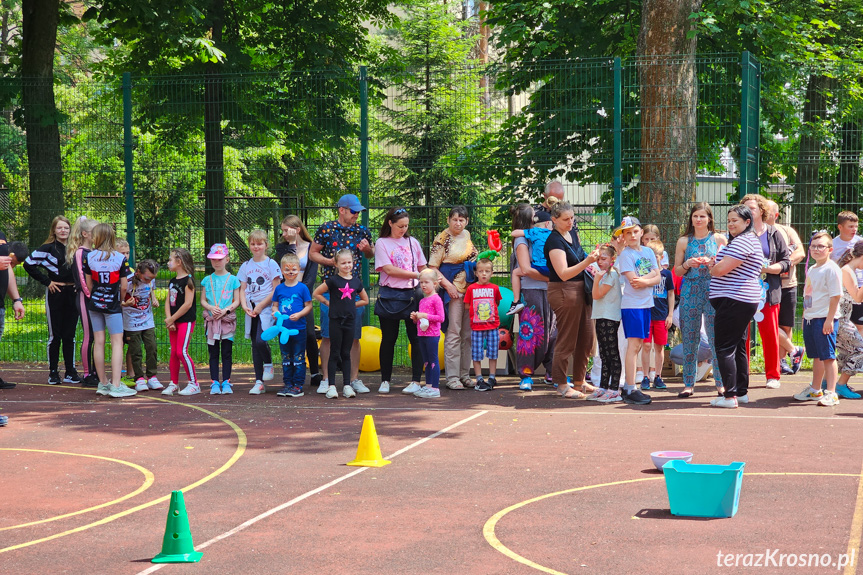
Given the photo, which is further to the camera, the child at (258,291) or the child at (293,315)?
the child at (258,291)

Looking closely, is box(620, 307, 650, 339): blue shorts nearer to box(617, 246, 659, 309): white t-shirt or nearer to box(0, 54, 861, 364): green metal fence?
box(617, 246, 659, 309): white t-shirt

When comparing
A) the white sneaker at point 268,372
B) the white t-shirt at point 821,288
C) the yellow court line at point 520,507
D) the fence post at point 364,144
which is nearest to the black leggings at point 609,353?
the white t-shirt at point 821,288

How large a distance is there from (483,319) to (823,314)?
137 inches

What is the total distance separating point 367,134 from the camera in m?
12.4

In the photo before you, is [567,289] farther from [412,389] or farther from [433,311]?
[412,389]

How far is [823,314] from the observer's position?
934 centimetres

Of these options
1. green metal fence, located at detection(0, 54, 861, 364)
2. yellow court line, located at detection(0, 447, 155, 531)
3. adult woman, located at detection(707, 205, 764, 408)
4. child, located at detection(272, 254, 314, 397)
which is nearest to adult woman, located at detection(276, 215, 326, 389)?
child, located at detection(272, 254, 314, 397)

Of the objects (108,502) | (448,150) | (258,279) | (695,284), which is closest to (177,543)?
(108,502)

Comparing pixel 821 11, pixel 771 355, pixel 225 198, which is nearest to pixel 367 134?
pixel 225 198

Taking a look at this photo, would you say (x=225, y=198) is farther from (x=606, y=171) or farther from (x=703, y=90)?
(x=703, y=90)

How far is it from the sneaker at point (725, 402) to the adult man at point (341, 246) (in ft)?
12.1

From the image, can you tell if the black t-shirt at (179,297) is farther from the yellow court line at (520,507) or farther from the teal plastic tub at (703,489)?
the teal plastic tub at (703,489)

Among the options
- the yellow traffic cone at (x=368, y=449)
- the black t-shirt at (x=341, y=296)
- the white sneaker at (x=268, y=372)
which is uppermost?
the black t-shirt at (x=341, y=296)

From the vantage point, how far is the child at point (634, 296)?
31.6 feet
